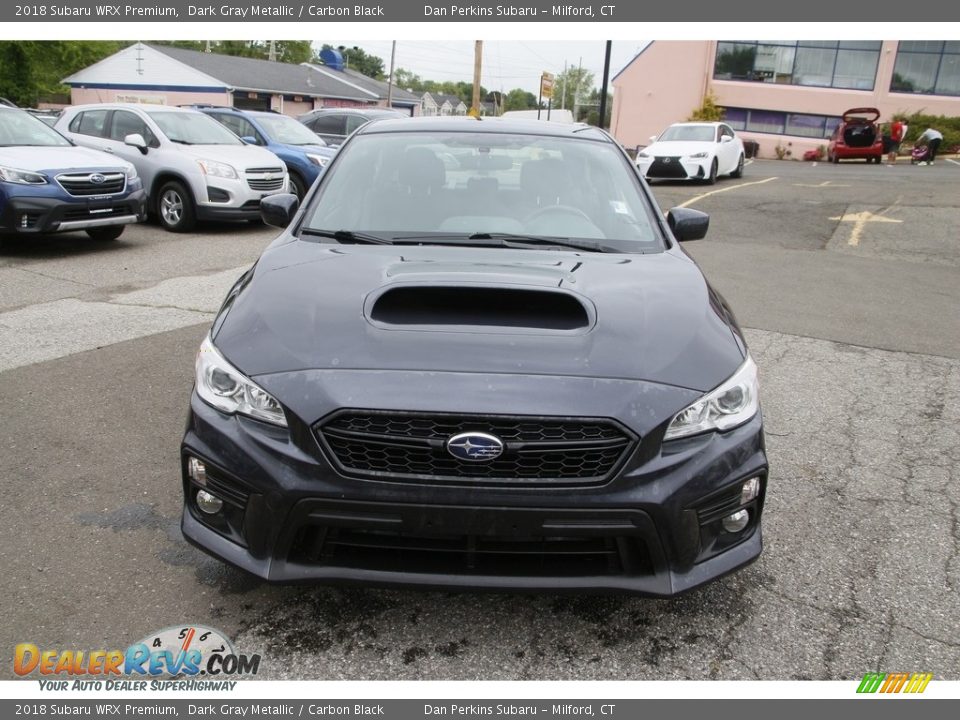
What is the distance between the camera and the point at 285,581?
8.04 feet

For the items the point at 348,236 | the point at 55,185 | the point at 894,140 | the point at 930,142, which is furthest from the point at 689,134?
the point at 348,236

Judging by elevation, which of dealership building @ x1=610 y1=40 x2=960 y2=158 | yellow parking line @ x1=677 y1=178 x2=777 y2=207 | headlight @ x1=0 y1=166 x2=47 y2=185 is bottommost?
yellow parking line @ x1=677 y1=178 x2=777 y2=207

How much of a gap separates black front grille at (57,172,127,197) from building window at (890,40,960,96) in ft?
130

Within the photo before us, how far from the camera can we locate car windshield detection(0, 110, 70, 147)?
9578 mm

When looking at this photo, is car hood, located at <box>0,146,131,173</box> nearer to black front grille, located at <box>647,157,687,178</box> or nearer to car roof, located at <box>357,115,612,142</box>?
car roof, located at <box>357,115,612,142</box>

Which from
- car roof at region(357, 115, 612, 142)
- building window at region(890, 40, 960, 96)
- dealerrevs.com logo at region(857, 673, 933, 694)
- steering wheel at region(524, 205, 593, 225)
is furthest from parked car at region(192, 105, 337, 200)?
building window at region(890, 40, 960, 96)

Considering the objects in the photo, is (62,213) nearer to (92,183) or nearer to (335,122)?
(92,183)

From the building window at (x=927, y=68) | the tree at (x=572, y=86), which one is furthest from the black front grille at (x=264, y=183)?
the tree at (x=572, y=86)

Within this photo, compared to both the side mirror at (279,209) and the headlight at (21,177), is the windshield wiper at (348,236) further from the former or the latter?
the headlight at (21,177)

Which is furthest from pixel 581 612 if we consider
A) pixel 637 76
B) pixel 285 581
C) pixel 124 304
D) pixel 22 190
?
pixel 637 76

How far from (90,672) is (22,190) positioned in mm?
7823

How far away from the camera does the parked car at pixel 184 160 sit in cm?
1125

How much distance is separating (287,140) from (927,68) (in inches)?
1436
